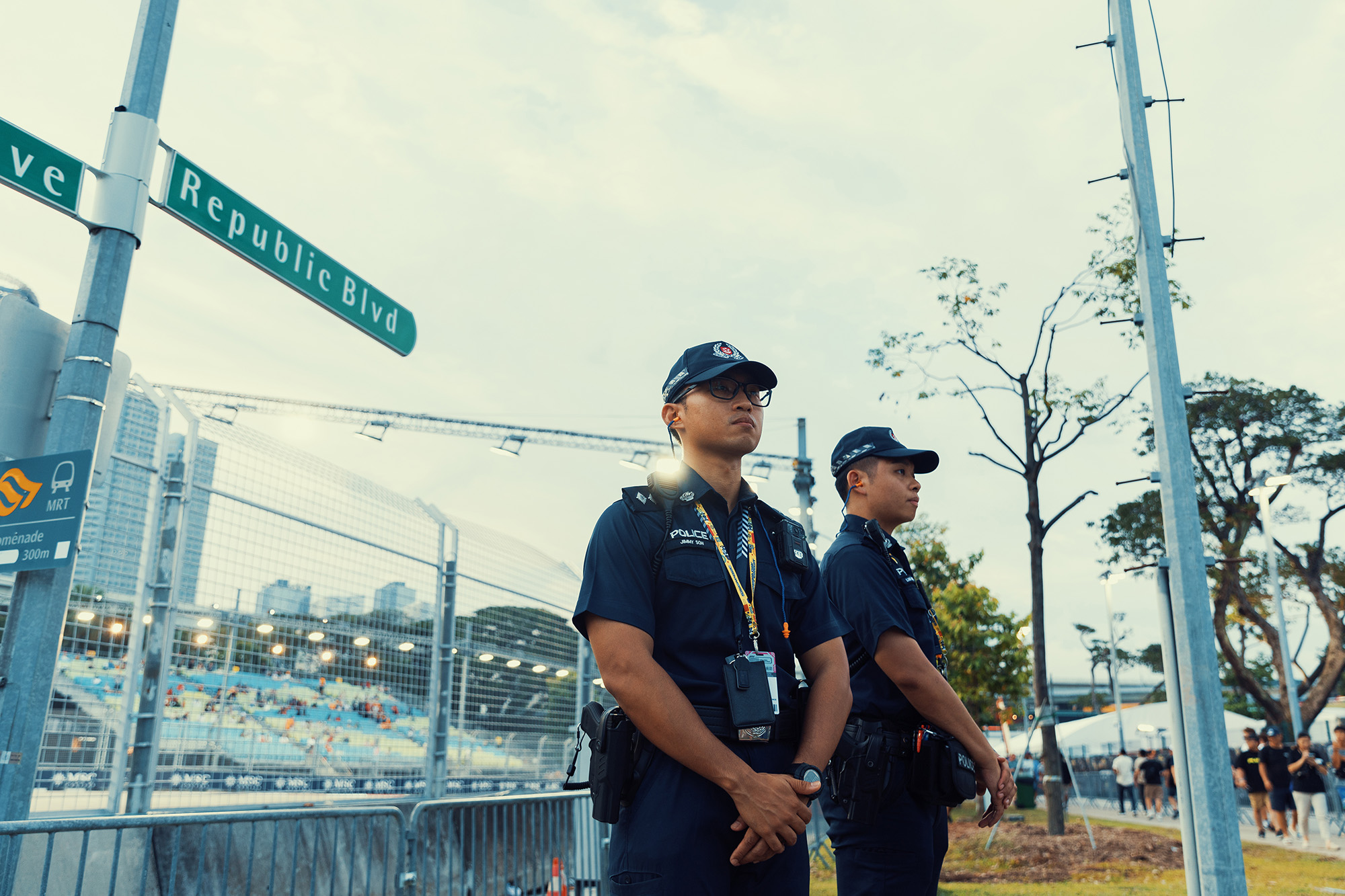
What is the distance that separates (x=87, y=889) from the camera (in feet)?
11.6

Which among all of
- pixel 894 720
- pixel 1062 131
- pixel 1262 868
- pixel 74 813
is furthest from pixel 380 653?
pixel 1262 868

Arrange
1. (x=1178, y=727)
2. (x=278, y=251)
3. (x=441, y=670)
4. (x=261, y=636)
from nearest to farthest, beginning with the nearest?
1. (x=278, y=251)
2. (x=261, y=636)
3. (x=1178, y=727)
4. (x=441, y=670)

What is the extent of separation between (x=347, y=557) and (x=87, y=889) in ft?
8.68

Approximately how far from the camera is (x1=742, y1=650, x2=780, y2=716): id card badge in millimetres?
2199

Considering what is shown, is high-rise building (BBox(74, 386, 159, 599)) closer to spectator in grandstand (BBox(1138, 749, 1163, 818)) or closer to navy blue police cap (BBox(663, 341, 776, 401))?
navy blue police cap (BBox(663, 341, 776, 401))

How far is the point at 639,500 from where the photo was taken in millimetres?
2441

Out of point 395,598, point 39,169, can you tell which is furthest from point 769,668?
point 395,598

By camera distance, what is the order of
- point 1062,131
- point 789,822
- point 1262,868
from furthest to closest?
point 1262,868 < point 1062,131 < point 789,822

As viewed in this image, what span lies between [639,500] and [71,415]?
235 cm

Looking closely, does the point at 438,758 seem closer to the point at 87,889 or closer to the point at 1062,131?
the point at 87,889

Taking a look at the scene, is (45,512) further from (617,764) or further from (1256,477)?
(1256,477)

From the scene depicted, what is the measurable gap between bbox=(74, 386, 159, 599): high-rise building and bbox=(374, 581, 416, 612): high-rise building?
6.15 ft

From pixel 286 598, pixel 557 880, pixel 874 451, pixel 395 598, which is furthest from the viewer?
pixel 395 598

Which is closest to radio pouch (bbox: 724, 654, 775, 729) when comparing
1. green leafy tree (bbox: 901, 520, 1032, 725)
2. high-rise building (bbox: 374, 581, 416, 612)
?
high-rise building (bbox: 374, 581, 416, 612)
